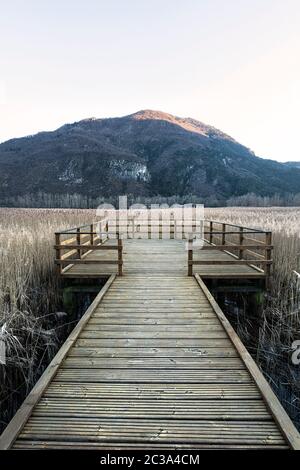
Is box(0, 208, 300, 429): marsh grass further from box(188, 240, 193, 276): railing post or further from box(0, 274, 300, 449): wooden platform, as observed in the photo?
box(188, 240, 193, 276): railing post

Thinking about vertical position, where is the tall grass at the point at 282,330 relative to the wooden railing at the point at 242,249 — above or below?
below

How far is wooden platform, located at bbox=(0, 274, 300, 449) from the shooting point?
90.1 inches

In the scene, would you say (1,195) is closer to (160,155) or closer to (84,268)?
(160,155)

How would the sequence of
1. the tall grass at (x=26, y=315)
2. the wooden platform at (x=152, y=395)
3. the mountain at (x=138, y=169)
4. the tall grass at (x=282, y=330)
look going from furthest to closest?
the mountain at (x=138, y=169) < the tall grass at (x=282, y=330) < the tall grass at (x=26, y=315) < the wooden platform at (x=152, y=395)

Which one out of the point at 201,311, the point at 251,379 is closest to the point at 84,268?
the point at 201,311

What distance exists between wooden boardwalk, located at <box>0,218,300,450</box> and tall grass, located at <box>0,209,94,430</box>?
1004mm

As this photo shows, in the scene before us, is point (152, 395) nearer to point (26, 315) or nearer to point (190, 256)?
point (26, 315)

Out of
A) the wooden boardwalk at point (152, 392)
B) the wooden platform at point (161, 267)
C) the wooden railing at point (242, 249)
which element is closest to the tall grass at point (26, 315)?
the wooden platform at point (161, 267)

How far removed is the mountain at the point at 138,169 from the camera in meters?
80.9

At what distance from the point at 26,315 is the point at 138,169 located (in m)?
89.4

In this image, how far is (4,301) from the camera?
5.41 metres

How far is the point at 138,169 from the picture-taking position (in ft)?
302

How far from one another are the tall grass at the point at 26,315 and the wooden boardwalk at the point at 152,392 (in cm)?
100

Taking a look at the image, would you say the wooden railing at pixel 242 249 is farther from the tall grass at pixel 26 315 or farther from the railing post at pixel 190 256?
the tall grass at pixel 26 315
